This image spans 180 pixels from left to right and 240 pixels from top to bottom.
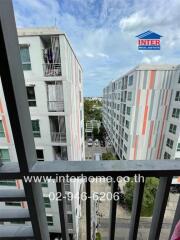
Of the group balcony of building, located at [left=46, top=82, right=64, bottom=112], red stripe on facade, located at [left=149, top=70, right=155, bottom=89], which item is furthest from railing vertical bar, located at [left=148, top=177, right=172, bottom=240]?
red stripe on facade, located at [left=149, top=70, right=155, bottom=89]

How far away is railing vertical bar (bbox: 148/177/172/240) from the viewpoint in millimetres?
597

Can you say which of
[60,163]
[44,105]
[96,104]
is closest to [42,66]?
[44,105]

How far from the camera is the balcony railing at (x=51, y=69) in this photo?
309 centimetres

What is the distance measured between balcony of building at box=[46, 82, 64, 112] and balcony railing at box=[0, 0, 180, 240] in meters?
2.72

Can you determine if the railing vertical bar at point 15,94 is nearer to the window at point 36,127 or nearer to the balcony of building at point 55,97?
the balcony of building at point 55,97

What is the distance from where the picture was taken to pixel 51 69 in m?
3.12

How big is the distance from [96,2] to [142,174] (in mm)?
678

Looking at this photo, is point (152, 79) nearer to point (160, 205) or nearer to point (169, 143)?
point (169, 143)

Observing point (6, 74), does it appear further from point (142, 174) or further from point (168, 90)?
point (168, 90)

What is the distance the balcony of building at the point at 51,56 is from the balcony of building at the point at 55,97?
222mm

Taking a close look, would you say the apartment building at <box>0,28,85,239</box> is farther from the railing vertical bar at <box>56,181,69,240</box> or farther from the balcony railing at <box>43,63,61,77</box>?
the railing vertical bar at <box>56,181,69,240</box>

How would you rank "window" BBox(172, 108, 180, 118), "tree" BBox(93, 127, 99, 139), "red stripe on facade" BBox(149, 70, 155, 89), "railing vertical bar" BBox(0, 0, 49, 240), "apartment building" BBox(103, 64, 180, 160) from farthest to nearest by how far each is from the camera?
"tree" BBox(93, 127, 99, 139) → "red stripe on facade" BBox(149, 70, 155, 89) → "apartment building" BBox(103, 64, 180, 160) → "window" BBox(172, 108, 180, 118) → "railing vertical bar" BBox(0, 0, 49, 240)

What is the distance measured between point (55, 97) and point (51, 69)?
1.89ft

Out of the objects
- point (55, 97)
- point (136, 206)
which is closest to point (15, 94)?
point (136, 206)
